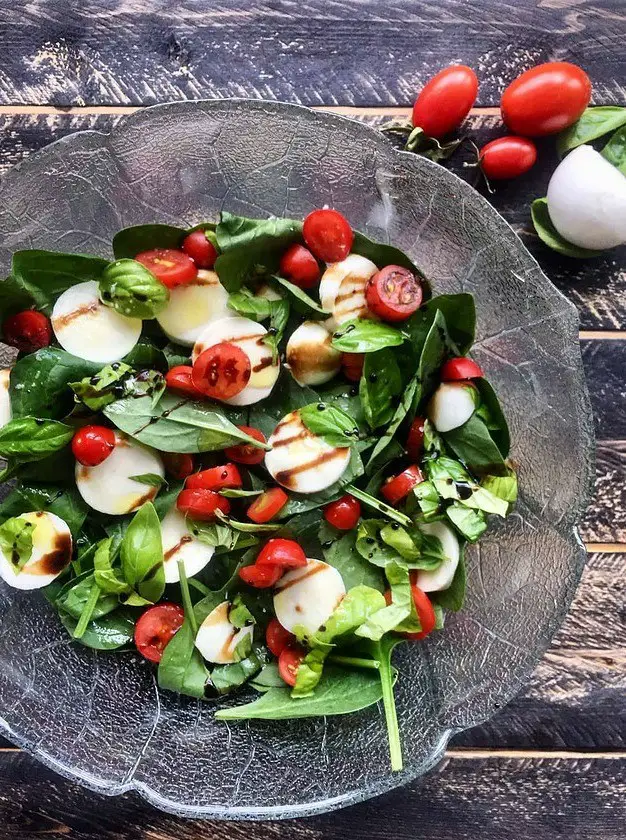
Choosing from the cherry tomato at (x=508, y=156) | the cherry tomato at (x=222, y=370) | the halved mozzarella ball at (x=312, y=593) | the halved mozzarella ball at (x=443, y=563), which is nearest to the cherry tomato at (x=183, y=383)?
the cherry tomato at (x=222, y=370)

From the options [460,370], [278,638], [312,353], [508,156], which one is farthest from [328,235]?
[278,638]

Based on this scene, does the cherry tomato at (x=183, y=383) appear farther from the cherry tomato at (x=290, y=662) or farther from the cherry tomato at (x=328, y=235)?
the cherry tomato at (x=290, y=662)

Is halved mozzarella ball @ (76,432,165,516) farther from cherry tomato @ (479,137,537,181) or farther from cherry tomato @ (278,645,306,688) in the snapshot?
cherry tomato @ (479,137,537,181)

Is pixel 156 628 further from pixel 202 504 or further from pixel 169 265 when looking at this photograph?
pixel 169 265

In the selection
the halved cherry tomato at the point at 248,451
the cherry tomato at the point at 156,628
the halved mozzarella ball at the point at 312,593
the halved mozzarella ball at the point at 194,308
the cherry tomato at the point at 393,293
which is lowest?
the cherry tomato at the point at 156,628

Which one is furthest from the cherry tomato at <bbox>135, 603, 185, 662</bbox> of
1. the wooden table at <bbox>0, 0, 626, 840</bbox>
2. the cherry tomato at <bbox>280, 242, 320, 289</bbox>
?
the wooden table at <bbox>0, 0, 626, 840</bbox>

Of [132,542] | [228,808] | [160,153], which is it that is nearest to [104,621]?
[132,542]
